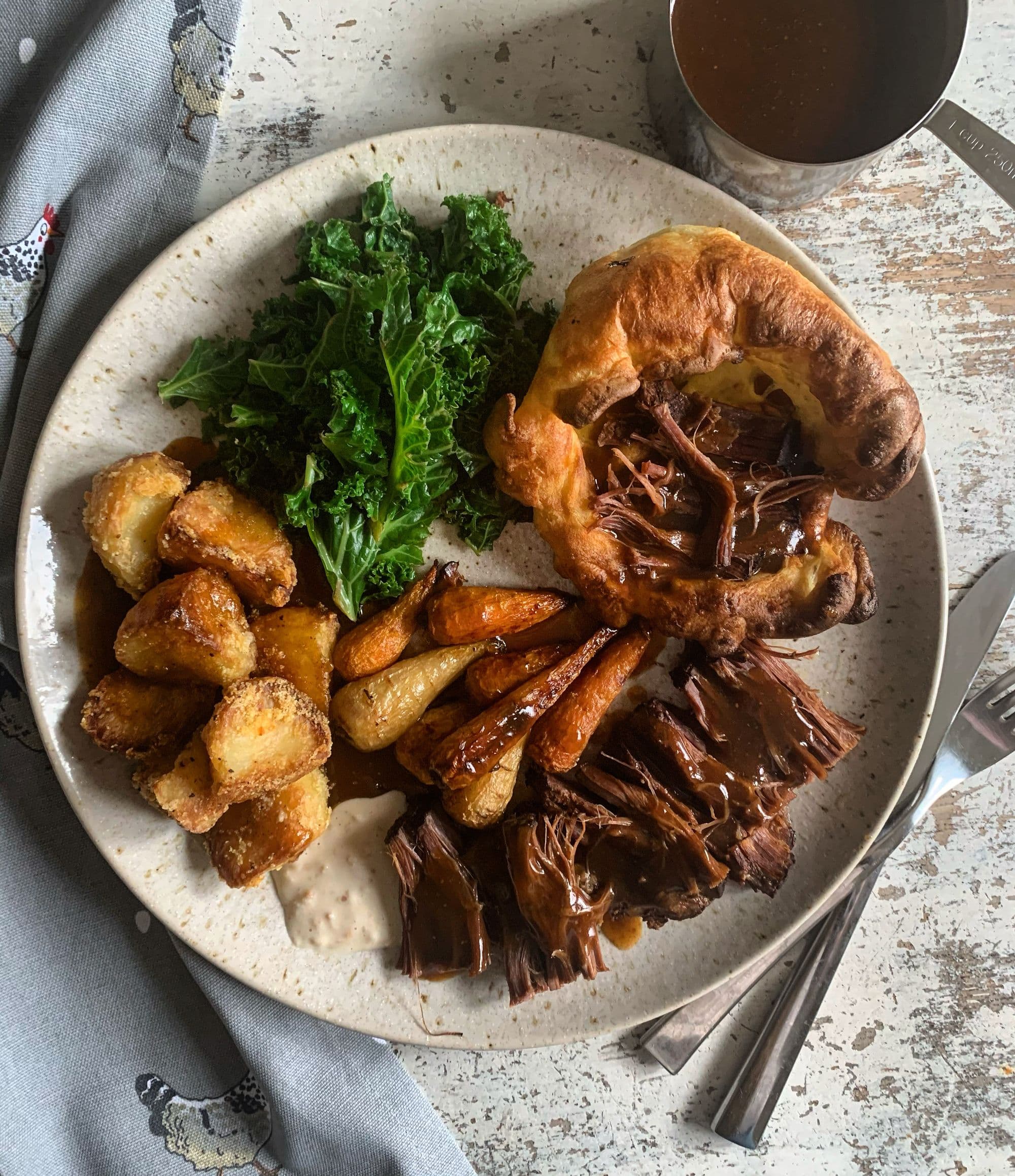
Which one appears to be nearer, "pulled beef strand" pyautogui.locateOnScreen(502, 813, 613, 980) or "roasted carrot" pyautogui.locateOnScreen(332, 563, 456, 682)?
"pulled beef strand" pyautogui.locateOnScreen(502, 813, 613, 980)

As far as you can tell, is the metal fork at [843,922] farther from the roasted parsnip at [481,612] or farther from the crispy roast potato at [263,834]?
the crispy roast potato at [263,834]

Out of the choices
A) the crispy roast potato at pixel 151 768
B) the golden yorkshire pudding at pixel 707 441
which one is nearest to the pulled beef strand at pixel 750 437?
the golden yorkshire pudding at pixel 707 441

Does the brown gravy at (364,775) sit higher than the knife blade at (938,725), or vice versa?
the brown gravy at (364,775)

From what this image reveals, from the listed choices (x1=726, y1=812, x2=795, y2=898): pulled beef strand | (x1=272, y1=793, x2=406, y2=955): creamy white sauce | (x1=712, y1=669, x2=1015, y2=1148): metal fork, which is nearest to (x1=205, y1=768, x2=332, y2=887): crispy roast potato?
(x1=272, y1=793, x2=406, y2=955): creamy white sauce

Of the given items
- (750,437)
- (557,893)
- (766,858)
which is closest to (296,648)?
(557,893)

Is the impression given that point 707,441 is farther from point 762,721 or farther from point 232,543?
point 232,543

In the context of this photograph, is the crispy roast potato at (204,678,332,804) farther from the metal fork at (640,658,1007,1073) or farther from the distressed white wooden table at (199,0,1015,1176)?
the metal fork at (640,658,1007,1073)

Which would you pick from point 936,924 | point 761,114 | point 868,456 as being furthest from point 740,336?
point 936,924
